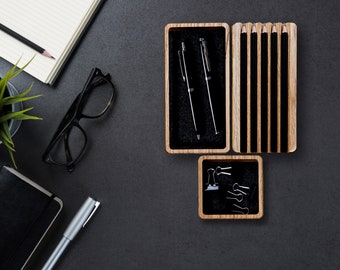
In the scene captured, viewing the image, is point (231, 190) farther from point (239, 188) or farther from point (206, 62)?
point (206, 62)

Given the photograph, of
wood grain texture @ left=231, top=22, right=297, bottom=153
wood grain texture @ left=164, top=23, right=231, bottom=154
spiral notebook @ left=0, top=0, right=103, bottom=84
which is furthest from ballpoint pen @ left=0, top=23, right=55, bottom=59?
wood grain texture @ left=231, top=22, right=297, bottom=153

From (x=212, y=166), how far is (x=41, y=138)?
0.28 m

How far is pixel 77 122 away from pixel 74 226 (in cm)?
16

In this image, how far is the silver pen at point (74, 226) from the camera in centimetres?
90

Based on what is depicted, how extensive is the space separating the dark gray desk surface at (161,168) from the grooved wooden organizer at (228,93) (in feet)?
0.07

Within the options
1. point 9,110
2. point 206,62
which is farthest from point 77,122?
point 206,62

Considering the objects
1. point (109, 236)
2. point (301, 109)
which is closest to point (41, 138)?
point (109, 236)

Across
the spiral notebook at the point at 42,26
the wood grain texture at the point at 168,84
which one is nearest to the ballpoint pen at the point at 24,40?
the spiral notebook at the point at 42,26

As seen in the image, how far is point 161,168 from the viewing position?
0.91m

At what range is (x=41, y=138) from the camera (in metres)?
0.92

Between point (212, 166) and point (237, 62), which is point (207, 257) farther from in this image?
point (237, 62)

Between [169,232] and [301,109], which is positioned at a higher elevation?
[301,109]

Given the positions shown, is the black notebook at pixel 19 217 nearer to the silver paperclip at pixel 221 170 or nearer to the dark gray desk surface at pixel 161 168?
the dark gray desk surface at pixel 161 168

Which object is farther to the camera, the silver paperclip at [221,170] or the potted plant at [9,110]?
the silver paperclip at [221,170]
